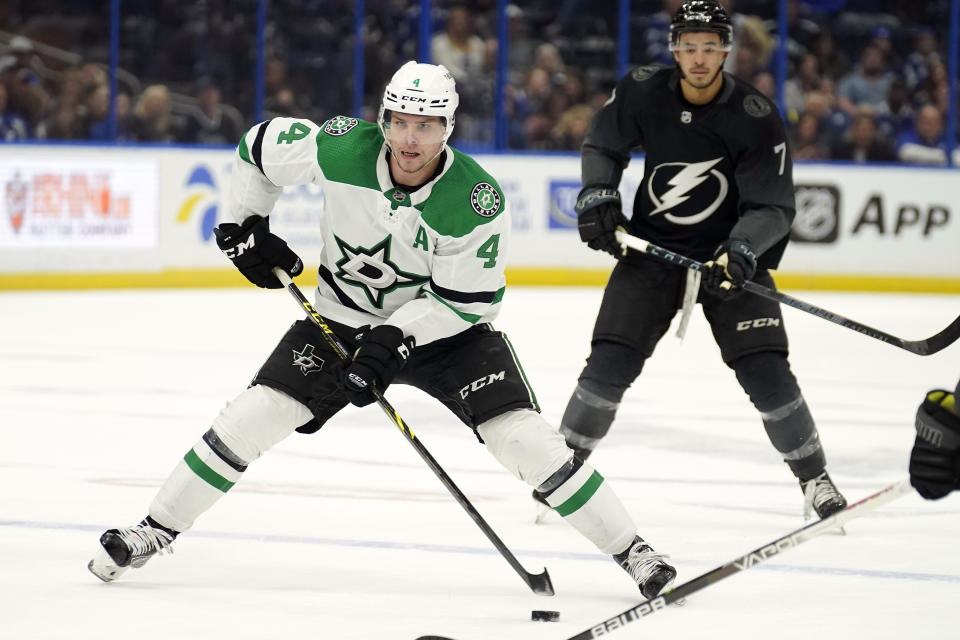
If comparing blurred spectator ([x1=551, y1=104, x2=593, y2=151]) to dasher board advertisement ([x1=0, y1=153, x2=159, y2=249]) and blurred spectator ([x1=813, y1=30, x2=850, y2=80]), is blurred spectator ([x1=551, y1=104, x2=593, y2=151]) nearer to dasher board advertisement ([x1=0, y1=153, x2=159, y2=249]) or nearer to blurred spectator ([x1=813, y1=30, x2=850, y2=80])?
blurred spectator ([x1=813, y1=30, x2=850, y2=80])

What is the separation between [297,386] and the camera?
10.5 ft

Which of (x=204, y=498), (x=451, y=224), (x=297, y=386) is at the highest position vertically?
(x=451, y=224)

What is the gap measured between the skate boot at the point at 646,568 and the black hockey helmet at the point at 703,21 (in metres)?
1.31

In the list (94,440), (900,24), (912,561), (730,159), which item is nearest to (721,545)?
(912,561)

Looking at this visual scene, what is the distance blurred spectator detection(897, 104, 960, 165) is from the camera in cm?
1152

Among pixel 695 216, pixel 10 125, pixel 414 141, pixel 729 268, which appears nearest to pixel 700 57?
pixel 695 216

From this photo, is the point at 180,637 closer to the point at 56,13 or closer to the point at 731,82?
the point at 731,82

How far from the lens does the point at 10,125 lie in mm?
9742

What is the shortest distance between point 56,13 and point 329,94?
1.91m

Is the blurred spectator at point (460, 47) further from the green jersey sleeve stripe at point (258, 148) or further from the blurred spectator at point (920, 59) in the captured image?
the green jersey sleeve stripe at point (258, 148)

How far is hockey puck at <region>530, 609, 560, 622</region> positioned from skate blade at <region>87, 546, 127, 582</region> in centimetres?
81

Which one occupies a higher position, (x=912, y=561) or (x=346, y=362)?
(x=346, y=362)

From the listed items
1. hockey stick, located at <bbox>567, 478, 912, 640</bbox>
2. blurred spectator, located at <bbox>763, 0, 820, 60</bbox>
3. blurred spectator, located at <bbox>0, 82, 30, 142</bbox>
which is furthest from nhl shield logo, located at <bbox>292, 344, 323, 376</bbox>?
blurred spectator, located at <bbox>763, 0, 820, 60</bbox>

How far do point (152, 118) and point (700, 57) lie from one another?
711 cm
